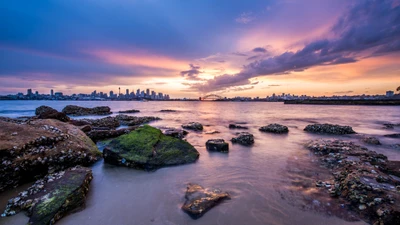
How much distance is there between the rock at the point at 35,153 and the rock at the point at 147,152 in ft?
3.39

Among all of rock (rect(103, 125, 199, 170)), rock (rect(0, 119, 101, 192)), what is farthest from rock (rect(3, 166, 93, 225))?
rock (rect(103, 125, 199, 170))

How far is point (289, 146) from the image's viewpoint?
10.6 metres

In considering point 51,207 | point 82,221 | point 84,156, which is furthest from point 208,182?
point 84,156

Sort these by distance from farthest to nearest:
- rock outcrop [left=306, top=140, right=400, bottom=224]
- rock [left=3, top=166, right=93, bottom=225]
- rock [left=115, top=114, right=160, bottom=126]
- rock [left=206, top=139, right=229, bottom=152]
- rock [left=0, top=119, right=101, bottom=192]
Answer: rock [left=115, top=114, right=160, bottom=126], rock [left=206, top=139, right=229, bottom=152], rock [left=0, top=119, right=101, bottom=192], rock outcrop [left=306, top=140, right=400, bottom=224], rock [left=3, top=166, right=93, bottom=225]

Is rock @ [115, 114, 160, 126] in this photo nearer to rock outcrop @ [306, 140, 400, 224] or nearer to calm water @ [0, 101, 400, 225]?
calm water @ [0, 101, 400, 225]

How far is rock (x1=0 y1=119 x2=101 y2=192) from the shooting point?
5.04 meters

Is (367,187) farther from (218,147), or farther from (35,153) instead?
(35,153)

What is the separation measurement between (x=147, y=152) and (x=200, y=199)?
3.52m

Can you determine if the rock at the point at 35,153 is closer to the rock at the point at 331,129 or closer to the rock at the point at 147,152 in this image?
the rock at the point at 147,152

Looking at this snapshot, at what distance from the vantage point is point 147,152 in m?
7.25

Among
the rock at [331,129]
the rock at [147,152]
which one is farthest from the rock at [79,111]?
the rock at [331,129]

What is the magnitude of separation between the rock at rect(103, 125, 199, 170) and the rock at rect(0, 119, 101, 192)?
1.03 meters

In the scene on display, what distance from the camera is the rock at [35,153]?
16.5 feet

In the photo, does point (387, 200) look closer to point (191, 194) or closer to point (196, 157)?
point (191, 194)
